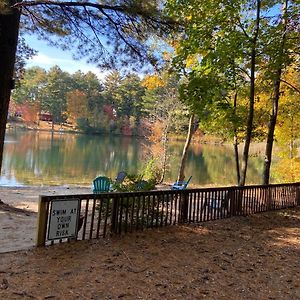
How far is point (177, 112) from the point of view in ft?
60.4

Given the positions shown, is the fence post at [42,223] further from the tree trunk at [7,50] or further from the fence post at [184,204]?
the tree trunk at [7,50]

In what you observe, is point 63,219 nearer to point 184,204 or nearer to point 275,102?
point 184,204

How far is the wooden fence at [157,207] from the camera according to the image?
4.66 metres

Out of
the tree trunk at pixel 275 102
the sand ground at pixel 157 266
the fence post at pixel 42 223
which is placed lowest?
the sand ground at pixel 157 266

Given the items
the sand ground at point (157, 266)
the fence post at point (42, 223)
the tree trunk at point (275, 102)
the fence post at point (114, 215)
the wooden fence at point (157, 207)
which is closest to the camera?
the sand ground at point (157, 266)

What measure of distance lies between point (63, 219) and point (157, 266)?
138cm

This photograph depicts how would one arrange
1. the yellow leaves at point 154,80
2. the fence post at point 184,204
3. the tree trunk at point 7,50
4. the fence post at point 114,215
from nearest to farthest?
the fence post at point 114,215, the fence post at point 184,204, the tree trunk at point 7,50, the yellow leaves at point 154,80

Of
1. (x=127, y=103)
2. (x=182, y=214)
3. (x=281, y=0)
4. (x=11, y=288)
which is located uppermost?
(x=127, y=103)

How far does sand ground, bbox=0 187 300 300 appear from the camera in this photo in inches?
127

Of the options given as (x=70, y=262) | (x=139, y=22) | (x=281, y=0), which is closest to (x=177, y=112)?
A: (x=281, y=0)

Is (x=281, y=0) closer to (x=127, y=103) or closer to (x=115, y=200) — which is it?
(x=115, y=200)

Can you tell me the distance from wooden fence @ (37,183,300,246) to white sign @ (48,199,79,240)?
46mm

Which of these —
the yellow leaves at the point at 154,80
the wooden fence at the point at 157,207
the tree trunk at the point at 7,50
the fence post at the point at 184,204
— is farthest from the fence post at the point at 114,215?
the yellow leaves at the point at 154,80

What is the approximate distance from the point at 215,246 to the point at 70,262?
215 centimetres
